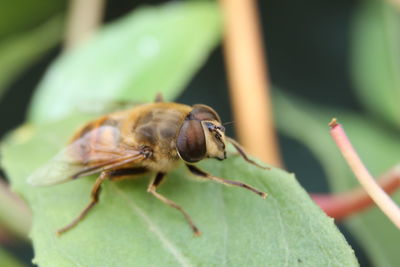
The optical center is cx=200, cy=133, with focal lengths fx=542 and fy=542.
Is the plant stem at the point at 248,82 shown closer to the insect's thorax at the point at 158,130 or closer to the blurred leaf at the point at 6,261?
the insect's thorax at the point at 158,130

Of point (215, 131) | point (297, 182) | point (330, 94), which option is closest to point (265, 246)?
point (297, 182)

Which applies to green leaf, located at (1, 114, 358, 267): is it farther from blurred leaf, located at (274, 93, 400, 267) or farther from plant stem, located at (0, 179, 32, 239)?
blurred leaf, located at (274, 93, 400, 267)

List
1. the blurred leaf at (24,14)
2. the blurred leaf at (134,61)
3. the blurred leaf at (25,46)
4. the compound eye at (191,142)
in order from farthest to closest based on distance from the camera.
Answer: the blurred leaf at (24,14), the blurred leaf at (25,46), the blurred leaf at (134,61), the compound eye at (191,142)

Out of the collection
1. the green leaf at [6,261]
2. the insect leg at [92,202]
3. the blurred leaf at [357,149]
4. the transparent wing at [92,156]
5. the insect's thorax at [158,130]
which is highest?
the insect's thorax at [158,130]

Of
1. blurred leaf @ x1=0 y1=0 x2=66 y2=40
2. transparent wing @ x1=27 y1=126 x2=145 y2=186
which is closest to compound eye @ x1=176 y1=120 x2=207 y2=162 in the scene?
transparent wing @ x1=27 y1=126 x2=145 y2=186

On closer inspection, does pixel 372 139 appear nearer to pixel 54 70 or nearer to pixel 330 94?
pixel 330 94

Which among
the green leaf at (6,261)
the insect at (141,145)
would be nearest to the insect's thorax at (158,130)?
the insect at (141,145)
